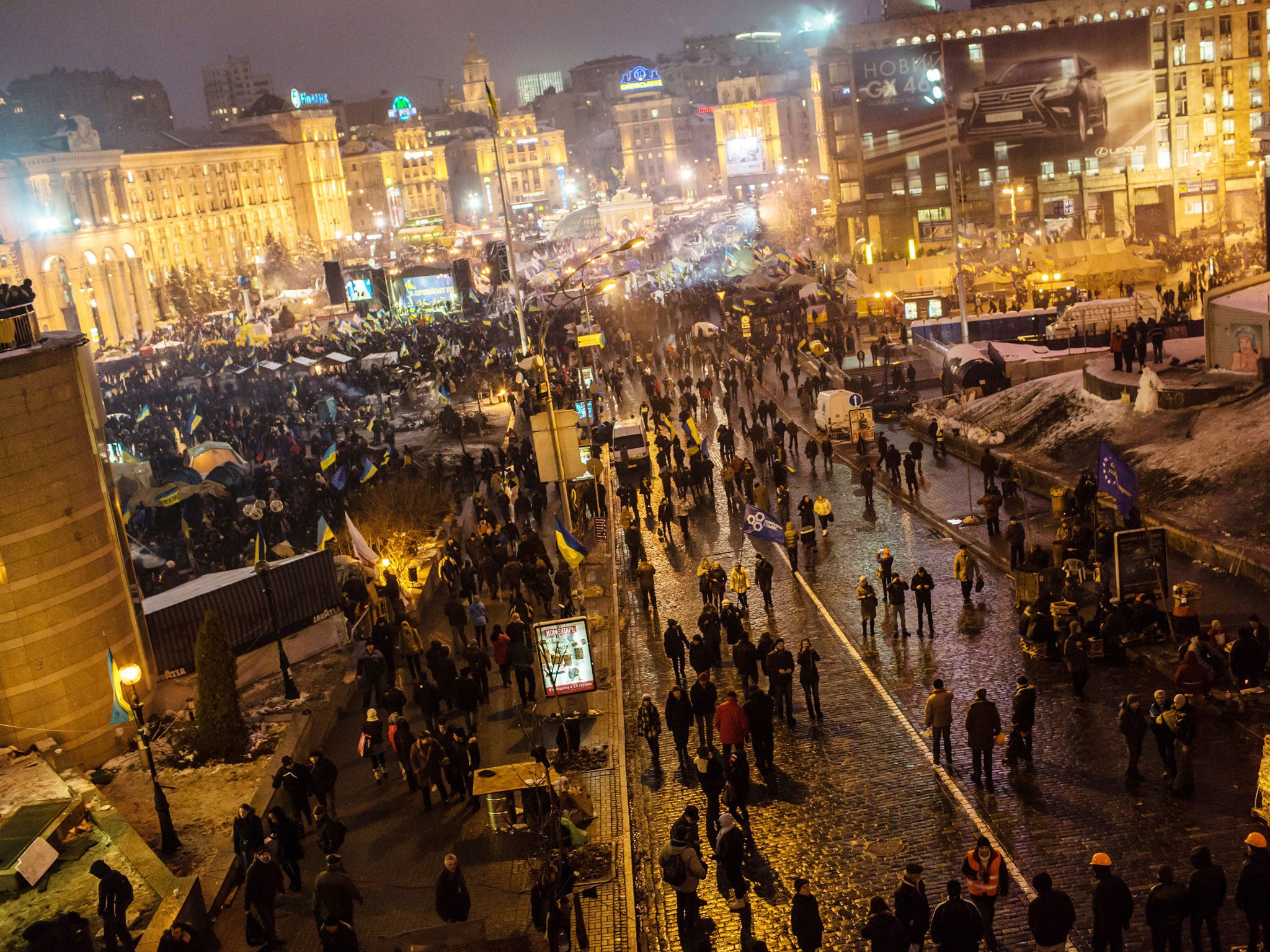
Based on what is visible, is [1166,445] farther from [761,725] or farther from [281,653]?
[281,653]

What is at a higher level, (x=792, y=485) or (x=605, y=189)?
(x=605, y=189)

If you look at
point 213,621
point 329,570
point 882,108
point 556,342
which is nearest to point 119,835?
point 213,621

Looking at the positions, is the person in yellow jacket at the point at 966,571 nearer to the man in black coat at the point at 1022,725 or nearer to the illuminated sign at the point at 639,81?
the man in black coat at the point at 1022,725

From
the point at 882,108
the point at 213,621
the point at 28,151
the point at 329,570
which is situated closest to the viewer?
the point at 213,621

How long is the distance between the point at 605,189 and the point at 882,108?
9164cm

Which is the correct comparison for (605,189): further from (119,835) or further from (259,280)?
(119,835)

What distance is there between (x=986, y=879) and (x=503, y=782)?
561 cm

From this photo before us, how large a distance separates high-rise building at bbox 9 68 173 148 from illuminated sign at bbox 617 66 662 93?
6005 cm

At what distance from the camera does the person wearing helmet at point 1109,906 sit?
32.0ft

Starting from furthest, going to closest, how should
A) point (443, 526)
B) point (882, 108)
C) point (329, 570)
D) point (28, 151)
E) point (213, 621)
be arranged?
point (28, 151), point (882, 108), point (443, 526), point (329, 570), point (213, 621)

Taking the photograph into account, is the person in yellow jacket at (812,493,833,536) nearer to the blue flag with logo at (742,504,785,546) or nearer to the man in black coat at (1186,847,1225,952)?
the blue flag with logo at (742,504,785,546)

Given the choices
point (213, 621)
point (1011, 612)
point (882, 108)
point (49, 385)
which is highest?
point (882, 108)

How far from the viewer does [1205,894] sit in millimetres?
9773

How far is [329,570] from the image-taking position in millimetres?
22484
